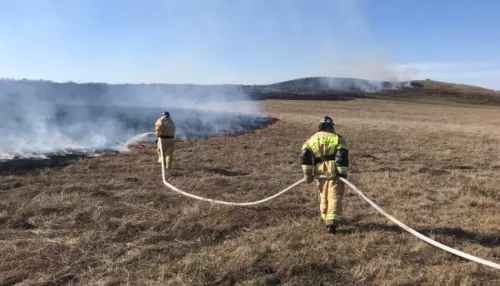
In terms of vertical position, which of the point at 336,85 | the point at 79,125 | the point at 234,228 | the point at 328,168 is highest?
the point at 336,85

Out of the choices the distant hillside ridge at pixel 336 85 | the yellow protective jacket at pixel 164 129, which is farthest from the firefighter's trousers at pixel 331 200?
the distant hillside ridge at pixel 336 85

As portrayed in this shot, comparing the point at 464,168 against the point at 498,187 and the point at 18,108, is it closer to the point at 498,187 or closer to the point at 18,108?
the point at 498,187

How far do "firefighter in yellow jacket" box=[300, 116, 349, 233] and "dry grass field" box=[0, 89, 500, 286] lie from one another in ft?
1.10

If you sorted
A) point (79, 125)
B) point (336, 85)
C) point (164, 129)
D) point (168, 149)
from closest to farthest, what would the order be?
point (168, 149) → point (164, 129) → point (79, 125) → point (336, 85)

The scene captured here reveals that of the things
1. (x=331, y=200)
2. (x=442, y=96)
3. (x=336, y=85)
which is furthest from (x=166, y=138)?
(x=336, y=85)

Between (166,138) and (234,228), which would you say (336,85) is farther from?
(234,228)

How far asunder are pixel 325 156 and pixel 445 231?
85.0 inches

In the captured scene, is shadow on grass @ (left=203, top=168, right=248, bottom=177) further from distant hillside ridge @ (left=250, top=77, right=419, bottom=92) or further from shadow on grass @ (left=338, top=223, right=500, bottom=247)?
distant hillside ridge @ (left=250, top=77, right=419, bottom=92)

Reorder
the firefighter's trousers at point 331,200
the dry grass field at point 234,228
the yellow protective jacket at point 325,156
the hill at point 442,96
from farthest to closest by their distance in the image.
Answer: the hill at point 442,96
the yellow protective jacket at point 325,156
the firefighter's trousers at point 331,200
the dry grass field at point 234,228

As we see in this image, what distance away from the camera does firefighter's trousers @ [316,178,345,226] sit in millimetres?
6871

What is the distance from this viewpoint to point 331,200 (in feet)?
23.0

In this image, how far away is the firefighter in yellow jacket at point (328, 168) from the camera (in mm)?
6930

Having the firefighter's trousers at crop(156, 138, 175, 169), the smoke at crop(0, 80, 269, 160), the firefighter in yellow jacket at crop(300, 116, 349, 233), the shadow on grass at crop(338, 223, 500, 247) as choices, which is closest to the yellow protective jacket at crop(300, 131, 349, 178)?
the firefighter in yellow jacket at crop(300, 116, 349, 233)

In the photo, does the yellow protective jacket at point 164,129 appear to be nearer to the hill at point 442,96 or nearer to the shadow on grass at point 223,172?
the shadow on grass at point 223,172
